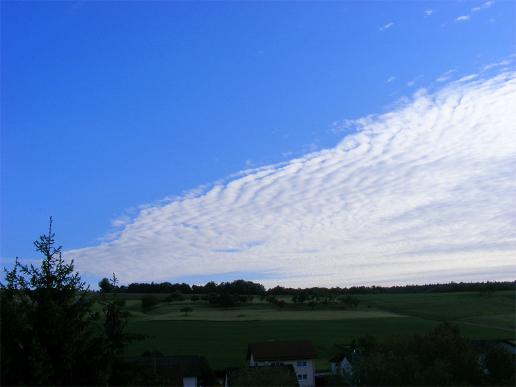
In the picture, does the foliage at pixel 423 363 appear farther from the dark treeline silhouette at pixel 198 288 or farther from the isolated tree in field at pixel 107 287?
the dark treeline silhouette at pixel 198 288

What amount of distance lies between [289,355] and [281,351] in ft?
3.48

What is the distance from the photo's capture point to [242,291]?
5192 inches

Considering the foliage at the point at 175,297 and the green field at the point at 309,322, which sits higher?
the foliage at the point at 175,297

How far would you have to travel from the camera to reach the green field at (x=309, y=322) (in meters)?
70.1

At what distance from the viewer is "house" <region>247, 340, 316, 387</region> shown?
61.4m

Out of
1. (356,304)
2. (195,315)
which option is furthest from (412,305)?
(195,315)

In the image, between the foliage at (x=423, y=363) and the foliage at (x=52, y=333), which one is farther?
the foliage at (x=423, y=363)

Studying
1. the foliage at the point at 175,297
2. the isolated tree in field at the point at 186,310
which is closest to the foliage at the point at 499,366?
the isolated tree in field at the point at 186,310

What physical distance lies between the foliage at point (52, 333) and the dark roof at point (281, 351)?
50.4 m

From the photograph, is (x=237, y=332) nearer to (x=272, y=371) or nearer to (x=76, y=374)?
(x=272, y=371)

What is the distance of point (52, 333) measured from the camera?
38.9 ft

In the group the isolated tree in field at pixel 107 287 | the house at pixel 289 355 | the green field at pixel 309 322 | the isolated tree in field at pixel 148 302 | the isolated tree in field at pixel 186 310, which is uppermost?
the isolated tree in field at pixel 107 287

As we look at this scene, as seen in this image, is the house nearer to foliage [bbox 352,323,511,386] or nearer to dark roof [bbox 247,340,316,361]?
dark roof [bbox 247,340,316,361]

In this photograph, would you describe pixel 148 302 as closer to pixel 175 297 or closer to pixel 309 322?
pixel 175 297
